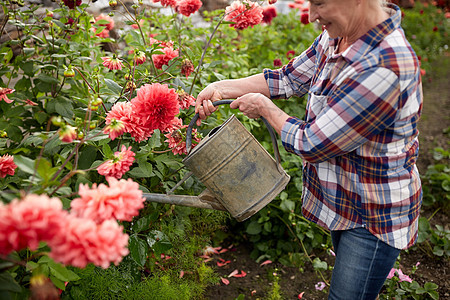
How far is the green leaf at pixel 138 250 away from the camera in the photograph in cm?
151

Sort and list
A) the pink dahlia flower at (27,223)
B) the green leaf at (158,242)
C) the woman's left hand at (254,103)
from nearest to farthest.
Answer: the pink dahlia flower at (27,223) < the woman's left hand at (254,103) < the green leaf at (158,242)

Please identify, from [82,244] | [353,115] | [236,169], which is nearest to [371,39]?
[353,115]

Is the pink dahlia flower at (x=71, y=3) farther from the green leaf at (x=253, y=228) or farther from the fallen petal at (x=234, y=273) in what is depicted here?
the fallen petal at (x=234, y=273)

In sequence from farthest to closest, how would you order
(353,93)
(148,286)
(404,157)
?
(148,286), (404,157), (353,93)

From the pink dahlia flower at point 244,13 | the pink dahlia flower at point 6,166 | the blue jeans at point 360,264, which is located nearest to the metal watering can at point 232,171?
the blue jeans at point 360,264

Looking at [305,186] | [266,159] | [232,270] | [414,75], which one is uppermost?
[414,75]

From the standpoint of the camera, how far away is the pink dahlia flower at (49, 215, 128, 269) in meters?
0.71

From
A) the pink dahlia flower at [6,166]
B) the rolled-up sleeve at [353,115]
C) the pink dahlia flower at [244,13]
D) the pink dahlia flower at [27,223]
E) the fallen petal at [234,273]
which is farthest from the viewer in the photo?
the fallen petal at [234,273]

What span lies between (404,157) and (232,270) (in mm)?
1432

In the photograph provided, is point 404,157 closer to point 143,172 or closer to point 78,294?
point 143,172

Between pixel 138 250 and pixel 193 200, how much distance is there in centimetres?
39

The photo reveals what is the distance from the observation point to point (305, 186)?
4.88ft

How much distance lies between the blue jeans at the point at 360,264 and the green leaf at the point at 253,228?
39.8 inches

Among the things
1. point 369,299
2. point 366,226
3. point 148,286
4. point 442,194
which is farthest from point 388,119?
point 442,194
